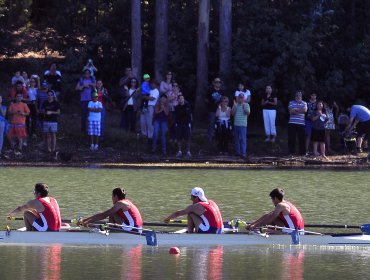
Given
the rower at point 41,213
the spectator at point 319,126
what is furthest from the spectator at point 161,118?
the rower at point 41,213

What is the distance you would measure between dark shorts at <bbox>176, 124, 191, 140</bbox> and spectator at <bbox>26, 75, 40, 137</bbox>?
465 centimetres

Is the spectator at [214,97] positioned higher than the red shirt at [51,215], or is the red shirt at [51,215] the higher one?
the spectator at [214,97]

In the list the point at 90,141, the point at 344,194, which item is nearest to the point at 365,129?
the point at 344,194

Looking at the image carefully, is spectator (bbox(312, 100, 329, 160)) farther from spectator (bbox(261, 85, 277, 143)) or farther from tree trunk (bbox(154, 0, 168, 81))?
tree trunk (bbox(154, 0, 168, 81))

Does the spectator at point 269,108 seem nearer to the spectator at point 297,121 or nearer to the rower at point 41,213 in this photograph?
the spectator at point 297,121

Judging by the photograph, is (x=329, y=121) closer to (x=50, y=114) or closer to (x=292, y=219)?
(x=50, y=114)

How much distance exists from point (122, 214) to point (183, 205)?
5.61 meters

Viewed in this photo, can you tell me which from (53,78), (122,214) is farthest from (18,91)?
(122,214)

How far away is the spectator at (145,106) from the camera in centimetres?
3594

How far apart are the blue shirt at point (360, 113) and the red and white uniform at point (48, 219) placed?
1516 centimetres

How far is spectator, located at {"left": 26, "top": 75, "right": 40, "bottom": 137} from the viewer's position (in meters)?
35.1

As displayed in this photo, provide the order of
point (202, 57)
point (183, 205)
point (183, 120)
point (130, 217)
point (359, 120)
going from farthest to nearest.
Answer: point (202, 57) < point (183, 120) < point (359, 120) < point (183, 205) < point (130, 217)

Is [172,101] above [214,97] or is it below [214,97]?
below

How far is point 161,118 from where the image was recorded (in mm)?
34875
